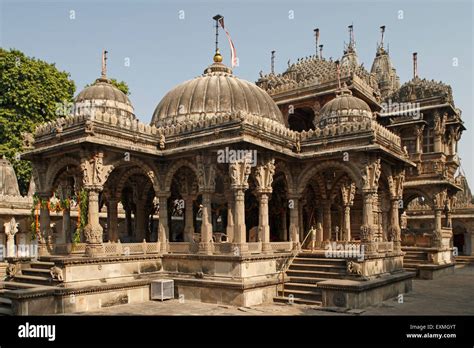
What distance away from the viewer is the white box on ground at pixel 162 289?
18527 millimetres

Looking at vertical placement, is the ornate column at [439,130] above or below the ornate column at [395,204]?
above

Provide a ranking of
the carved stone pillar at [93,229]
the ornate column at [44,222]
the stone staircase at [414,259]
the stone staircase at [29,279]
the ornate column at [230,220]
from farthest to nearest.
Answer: the stone staircase at [414,259] < the ornate column at [44,222] < the ornate column at [230,220] < the carved stone pillar at [93,229] < the stone staircase at [29,279]

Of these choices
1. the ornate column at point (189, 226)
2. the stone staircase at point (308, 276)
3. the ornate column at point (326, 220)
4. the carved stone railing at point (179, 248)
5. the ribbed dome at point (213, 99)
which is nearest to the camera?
the stone staircase at point (308, 276)

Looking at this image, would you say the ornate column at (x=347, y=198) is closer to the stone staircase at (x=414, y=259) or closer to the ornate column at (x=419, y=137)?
the stone staircase at (x=414, y=259)

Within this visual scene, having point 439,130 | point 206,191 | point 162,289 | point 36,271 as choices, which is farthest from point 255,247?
point 439,130

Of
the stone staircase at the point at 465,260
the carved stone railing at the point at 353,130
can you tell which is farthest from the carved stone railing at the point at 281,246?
the stone staircase at the point at 465,260

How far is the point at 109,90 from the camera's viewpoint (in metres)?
21.5

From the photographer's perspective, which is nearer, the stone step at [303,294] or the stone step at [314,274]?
the stone step at [303,294]

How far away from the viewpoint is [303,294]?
17734 mm

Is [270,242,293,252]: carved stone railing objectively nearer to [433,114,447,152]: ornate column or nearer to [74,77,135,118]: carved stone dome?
[74,77,135,118]: carved stone dome

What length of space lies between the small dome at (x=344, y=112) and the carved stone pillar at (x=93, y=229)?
1163cm

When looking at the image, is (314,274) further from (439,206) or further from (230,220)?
(439,206)

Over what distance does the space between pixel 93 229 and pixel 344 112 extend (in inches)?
510

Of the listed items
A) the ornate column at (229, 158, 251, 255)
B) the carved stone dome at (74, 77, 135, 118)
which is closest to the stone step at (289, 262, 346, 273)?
the ornate column at (229, 158, 251, 255)
